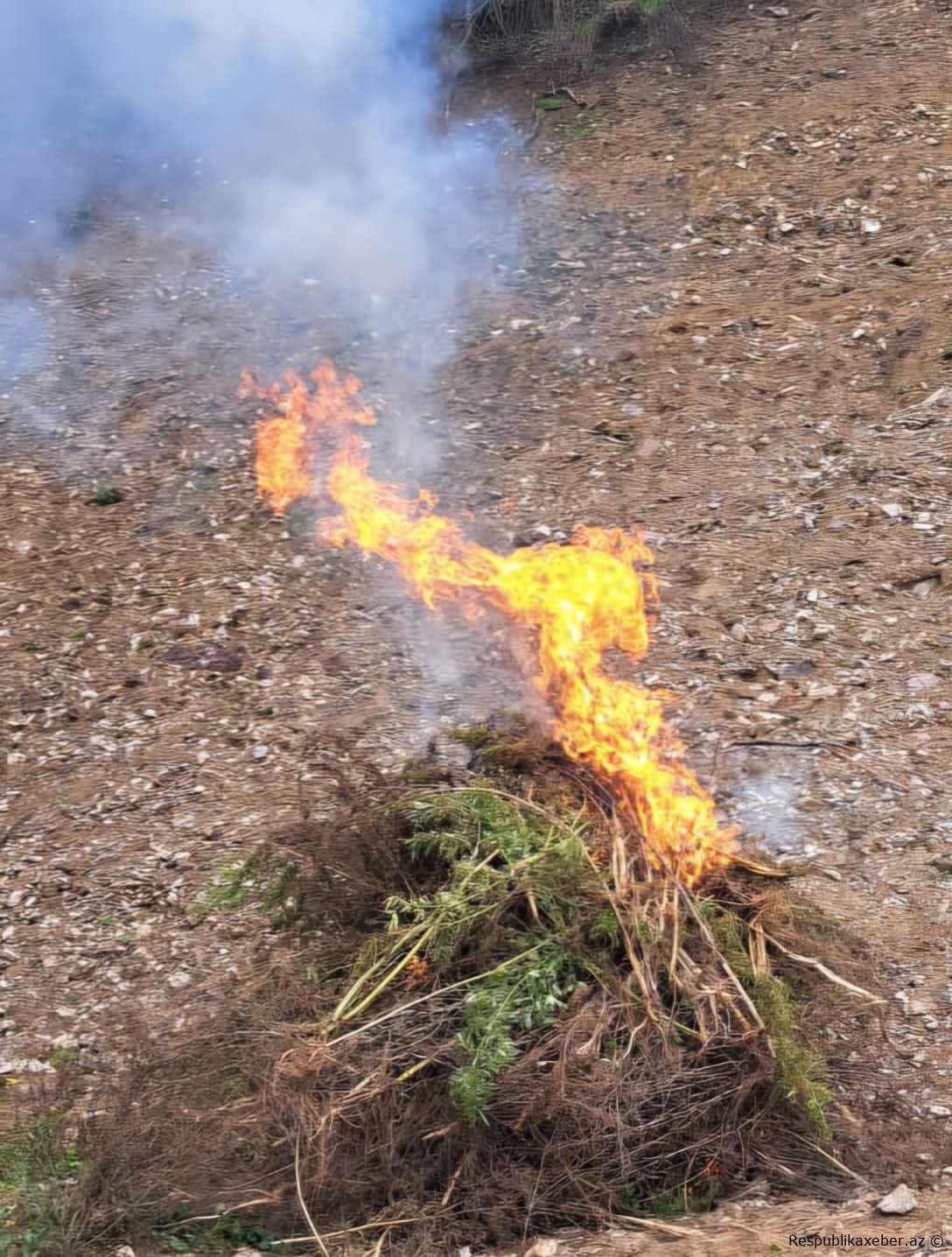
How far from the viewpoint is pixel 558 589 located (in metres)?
4.98

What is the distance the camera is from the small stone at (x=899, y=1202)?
314 centimetres

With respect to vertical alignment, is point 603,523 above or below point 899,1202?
above

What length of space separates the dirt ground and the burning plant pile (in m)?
0.24

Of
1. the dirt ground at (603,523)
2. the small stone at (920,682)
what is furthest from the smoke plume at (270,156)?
the small stone at (920,682)

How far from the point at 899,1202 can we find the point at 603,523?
122 inches

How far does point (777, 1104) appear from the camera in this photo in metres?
3.31

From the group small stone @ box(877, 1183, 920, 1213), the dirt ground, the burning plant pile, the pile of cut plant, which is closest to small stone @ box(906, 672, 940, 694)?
the dirt ground

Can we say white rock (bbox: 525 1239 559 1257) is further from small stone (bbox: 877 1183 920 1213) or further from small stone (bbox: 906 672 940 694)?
small stone (bbox: 906 672 940 694)

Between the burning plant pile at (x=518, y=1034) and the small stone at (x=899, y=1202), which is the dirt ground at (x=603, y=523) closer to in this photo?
the small stone at (x=899, y=1202)

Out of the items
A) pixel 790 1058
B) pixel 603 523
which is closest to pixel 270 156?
pixel 603 523

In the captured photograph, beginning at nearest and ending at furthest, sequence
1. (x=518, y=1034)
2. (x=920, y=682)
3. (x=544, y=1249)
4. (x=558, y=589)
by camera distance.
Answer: (x=544, y=1249)
(x=518, y=1034)
(x=920, y=682)
(x=558, y=589)

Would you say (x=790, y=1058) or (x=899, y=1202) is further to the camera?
(x=790, y=1058)

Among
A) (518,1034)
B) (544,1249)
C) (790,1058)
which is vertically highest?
(518,1034)

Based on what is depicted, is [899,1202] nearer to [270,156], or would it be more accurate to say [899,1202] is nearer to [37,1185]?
[37,1185]
